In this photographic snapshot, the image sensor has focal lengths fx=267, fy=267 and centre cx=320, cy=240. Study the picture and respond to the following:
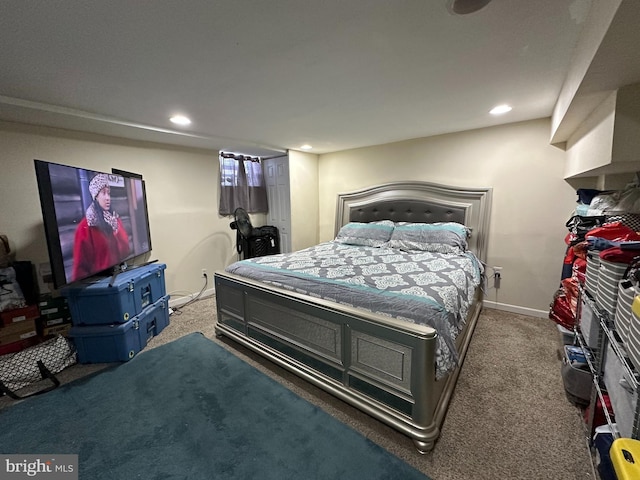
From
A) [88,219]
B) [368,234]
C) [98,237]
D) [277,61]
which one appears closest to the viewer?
[277,61]

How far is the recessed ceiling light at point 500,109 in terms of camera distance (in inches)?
94.2

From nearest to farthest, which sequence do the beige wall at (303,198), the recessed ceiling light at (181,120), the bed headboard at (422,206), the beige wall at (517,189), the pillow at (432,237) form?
the recessed ceiling light at (181,120) → the beige wall at (517,189) → the pillow at (432,237) → the bed headboard at (422,206) → the beige wall at (303,198)

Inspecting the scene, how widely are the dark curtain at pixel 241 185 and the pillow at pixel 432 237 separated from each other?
235 cm

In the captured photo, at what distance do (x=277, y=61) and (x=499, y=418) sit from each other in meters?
2.55

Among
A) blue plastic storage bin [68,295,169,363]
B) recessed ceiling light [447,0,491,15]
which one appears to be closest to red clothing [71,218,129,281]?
blue plastic storage bin [68,295,169,363]

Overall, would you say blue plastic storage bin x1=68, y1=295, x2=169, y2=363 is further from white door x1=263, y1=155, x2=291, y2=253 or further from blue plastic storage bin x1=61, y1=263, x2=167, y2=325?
white door x1=263, y1=155, x2=291, y2=253

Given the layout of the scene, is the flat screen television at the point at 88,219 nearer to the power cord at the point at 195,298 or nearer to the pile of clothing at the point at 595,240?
the power cord at the point at 195,298

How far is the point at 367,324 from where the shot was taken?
5.31 feet

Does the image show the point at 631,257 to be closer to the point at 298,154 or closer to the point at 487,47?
the point at 487,47

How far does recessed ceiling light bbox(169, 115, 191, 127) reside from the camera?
8.28ft

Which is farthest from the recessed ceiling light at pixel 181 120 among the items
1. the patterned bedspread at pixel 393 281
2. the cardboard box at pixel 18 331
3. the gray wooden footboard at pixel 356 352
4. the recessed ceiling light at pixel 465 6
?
the recessed ceiling light at pixel 465 6

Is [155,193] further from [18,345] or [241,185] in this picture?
[18,345]

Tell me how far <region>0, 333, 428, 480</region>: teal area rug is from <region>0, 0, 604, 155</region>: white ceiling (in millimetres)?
2160

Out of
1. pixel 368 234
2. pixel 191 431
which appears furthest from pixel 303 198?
pixel 191 431
